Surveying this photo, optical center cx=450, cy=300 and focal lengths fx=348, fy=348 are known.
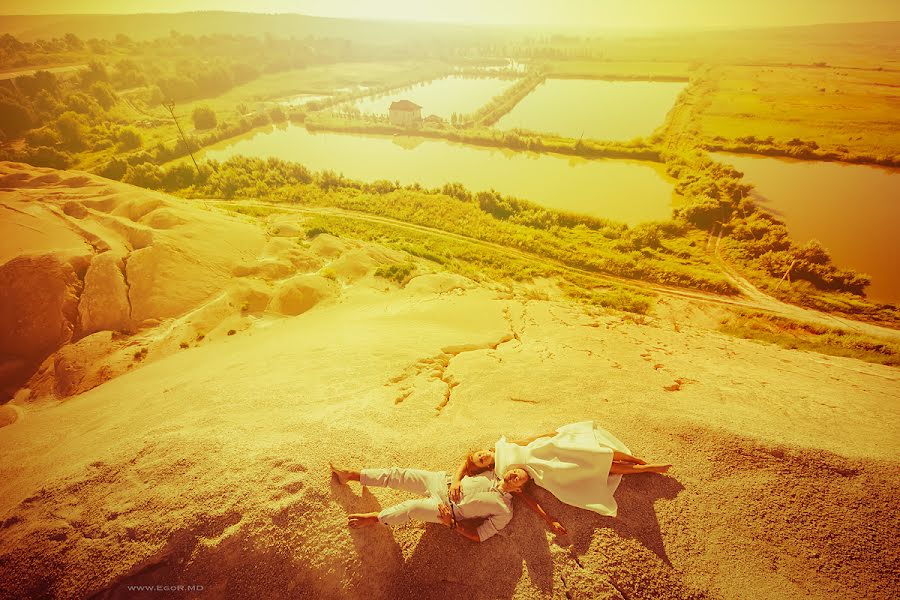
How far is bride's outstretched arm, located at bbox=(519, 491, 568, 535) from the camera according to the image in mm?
4414

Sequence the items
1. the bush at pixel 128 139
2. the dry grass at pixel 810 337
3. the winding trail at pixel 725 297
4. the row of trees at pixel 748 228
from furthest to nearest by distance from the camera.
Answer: the bush at pixel 128 139
the row of trees at pixel 748 228
the winding trail at pixel 725 297
the dry grass at pixel 810 337

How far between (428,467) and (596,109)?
65.2 m

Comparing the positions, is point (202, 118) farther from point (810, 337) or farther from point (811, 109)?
point (811, 109)

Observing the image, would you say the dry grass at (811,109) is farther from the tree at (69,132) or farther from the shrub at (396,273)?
the tree at (69,132)

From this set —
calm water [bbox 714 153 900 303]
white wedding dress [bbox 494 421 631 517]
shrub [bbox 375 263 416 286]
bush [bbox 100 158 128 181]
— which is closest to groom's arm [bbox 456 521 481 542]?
white wedding dress [bbox 494 421 631 517]

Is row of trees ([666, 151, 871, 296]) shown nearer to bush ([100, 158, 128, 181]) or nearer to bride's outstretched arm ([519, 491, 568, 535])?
bride's outstretched arm ([519, 491, 568, 535])

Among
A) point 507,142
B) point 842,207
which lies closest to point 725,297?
point 842,207

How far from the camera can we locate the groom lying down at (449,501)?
4.43m

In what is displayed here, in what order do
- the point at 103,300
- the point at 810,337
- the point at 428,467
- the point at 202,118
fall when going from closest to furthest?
1. the point at 428,467
2. the point at 103,300
3. the point at 810,337
4. the point at 202,118

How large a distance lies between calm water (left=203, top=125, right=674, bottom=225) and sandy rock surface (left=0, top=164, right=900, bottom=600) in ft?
69.0

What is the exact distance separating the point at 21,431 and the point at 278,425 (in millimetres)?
6969

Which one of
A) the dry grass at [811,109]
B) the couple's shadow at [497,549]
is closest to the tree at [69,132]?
the couple's shadow at [497,549]

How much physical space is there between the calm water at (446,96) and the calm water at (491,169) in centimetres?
1603

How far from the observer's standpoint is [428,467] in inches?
212
